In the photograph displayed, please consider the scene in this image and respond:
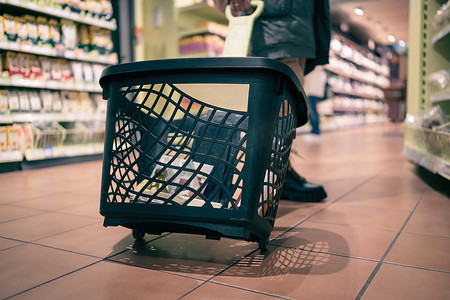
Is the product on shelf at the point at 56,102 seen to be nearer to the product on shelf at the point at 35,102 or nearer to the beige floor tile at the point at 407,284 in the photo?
the product on shelf at the point at 35,102

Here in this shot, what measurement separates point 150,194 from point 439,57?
256 centimetres

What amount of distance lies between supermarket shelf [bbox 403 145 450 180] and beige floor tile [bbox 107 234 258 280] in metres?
1.17

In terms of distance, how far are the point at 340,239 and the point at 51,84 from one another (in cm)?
295

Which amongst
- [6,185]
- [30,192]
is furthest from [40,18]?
[30,192]

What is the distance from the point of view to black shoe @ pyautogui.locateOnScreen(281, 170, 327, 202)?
186 centimetres

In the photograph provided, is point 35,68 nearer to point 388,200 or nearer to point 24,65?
point 24,65

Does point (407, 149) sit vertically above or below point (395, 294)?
above

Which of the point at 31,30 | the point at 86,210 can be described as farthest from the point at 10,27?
the point at 86,210

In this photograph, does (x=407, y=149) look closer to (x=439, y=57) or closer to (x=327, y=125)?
(x=439, y=57)

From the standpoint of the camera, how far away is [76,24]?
148 inches

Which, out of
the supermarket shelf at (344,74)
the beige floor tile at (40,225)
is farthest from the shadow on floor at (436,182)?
the supermarket shelf at (344,74)

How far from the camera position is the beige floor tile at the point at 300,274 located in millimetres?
884

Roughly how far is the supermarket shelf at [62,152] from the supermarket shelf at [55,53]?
0.81 metres

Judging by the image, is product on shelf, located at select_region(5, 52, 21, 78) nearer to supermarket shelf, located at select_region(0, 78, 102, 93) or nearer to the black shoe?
supermarket shelf, located at select_region(0, 78, 102, 93)
